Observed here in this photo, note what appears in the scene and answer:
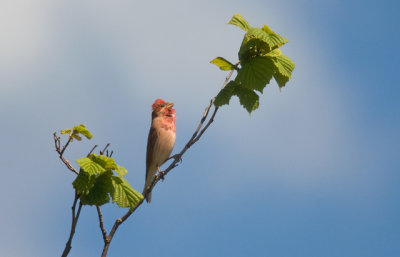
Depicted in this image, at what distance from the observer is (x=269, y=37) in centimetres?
468

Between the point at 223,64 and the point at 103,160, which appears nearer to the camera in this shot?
the point at 103,160

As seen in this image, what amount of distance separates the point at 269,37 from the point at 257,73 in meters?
0.38

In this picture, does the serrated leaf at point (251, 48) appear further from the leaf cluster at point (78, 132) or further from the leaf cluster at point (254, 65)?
the leaf cluster at point (78, 132)

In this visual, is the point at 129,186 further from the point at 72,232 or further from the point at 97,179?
the point at 72,232

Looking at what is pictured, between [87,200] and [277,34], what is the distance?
8.25ft

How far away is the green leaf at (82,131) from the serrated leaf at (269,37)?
1955 millimetres

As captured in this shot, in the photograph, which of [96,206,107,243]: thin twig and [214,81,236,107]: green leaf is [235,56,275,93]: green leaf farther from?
[96,206,107,243]: thin twig

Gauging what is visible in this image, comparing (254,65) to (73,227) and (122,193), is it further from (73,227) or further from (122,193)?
(73,227)

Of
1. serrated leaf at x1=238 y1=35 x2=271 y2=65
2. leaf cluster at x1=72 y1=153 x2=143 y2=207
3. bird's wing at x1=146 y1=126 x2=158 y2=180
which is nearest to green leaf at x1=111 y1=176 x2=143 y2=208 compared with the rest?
leaf cluster at x1=72 y1=153 x2=143 y2=207

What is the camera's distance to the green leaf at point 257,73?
188 inches

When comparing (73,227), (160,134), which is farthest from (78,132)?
(160,134)

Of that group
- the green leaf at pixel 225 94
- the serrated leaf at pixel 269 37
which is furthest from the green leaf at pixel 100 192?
the serrated leaf at pixel 269 37

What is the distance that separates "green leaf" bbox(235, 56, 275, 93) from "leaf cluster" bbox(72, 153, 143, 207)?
154 centimetres

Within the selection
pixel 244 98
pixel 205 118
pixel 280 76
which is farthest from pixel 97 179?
pixel 280 76
